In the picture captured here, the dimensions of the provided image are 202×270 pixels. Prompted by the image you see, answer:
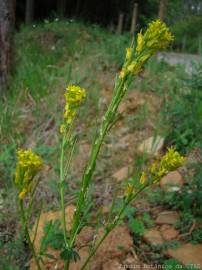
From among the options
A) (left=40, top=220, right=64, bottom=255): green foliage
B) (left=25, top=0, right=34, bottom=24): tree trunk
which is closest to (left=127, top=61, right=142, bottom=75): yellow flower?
(left=40, top=220, right=64, bottom=255): green foliage

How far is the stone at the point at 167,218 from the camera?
321 centimetres

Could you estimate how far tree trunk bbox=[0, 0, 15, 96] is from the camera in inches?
225

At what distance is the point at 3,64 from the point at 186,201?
3352 mm

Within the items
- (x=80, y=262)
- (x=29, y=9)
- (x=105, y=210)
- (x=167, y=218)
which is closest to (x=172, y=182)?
(x=167, y=218)

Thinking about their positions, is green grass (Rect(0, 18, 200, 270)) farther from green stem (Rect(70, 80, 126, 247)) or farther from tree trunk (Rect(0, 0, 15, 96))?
green stem (Rect(70, 80, 126, 247))

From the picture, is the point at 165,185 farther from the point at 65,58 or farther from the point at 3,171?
the point at 65,58

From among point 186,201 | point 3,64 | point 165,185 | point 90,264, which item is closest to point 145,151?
point 165,185

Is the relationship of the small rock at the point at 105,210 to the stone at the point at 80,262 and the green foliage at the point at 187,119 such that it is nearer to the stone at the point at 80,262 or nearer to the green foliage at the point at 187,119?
the stone at the point at 80,262

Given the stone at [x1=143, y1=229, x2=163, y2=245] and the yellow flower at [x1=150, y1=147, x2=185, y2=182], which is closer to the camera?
the yellow flower at [x1=150, y1=147, x2=185, y2=182]

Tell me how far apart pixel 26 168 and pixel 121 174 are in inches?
86.4

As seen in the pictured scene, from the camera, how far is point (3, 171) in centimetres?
418

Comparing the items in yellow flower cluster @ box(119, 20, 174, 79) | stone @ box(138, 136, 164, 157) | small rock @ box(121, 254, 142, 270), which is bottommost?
small rock @ box(121, 254, 142, 270)

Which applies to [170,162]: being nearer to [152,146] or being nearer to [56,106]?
[152,146]

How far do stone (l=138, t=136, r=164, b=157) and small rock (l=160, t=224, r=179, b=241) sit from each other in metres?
0.97
